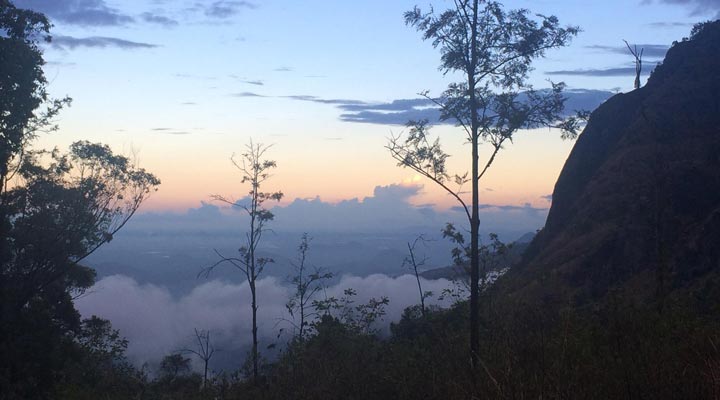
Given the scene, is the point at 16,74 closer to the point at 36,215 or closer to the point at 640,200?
the point at 36,215

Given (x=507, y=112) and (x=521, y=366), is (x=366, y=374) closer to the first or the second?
(x=521, y=366)

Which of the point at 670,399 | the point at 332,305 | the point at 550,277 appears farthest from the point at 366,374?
the point at 550,277

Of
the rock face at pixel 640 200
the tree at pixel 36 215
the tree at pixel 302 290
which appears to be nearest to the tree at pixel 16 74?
the tree at pixel 36 215

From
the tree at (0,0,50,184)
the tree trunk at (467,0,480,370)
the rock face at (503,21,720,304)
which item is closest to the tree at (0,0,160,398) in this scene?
the tree at (0,0,50,184)

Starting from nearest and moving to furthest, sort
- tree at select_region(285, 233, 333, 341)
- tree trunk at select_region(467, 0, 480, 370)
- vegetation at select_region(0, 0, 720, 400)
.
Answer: vegetation at select_region(0, 0, 720, 400)
tree trunk at select_region(467, 0, 480, 370)
tree at select_region(285, 233, 333, 341)

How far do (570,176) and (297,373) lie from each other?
241ft

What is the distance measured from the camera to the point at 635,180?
62.1 metres

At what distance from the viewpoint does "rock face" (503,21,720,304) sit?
150 feet

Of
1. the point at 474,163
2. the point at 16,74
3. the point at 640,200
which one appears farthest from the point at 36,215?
the point at 640,200

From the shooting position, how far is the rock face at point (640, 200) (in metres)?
45.6

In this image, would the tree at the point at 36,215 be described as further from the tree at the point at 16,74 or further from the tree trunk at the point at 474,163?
the tree trunk at the point at 474,163

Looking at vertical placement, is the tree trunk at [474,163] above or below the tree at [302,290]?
above

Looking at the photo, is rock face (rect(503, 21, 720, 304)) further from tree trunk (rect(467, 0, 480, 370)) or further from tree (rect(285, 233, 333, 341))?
tree trunk (rect(467, 0, 480, 370))

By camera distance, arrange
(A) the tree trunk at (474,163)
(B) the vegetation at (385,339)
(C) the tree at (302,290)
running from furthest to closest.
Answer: (C) the tree at (302,290) < (A) the tree trunk at (474,163) < (B) the vegetation at (385,339)
